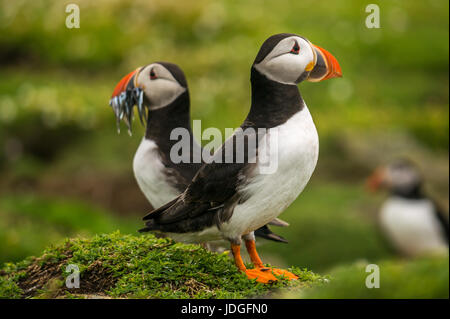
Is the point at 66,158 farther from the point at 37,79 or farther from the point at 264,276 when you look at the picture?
the point at 264,276

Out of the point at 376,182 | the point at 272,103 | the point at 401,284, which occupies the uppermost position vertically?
the point at 272,103

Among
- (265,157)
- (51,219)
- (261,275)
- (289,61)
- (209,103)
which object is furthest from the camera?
(209,103)

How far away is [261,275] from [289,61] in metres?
1.51

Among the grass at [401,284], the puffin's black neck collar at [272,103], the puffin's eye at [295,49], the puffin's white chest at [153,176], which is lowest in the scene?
the grass at [401,284]

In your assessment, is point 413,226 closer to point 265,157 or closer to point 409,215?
point 409,215

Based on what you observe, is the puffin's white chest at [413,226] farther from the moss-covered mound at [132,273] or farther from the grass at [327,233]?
the moss-covered mound at [132,273]

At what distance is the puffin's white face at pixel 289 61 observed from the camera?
181 inches

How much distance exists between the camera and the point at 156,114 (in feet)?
19.3

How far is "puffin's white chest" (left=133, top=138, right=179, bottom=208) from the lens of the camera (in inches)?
221

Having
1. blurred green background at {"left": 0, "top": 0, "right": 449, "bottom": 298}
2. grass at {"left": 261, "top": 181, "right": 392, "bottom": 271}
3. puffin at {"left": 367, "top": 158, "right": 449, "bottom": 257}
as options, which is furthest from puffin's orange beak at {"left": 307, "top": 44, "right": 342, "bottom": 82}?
puffin at {"left": 367, "top": 158, "right": 449, "bottom": 257}

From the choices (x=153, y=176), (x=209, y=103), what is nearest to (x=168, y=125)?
(x=153, y=176)

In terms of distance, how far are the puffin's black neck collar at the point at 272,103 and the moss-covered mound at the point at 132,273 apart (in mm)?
1122

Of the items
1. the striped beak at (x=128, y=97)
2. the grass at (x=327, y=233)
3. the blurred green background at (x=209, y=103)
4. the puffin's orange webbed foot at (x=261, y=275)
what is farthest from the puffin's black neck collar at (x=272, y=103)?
the grass at (x=327, y=233)
